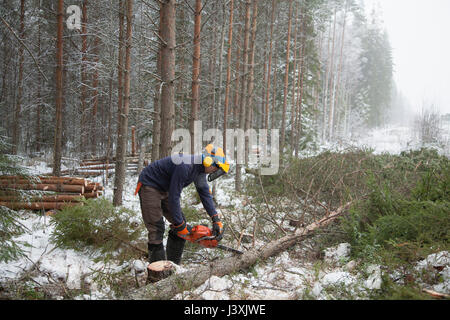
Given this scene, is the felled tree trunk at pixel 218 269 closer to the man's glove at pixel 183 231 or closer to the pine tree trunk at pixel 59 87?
the man's glove at pixel 183 231

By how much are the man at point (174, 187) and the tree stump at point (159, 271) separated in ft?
1.27

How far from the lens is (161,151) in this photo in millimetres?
5207

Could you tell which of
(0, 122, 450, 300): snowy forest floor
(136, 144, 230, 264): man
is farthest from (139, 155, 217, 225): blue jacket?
(0, 122, 450, 300): snowy forest floor

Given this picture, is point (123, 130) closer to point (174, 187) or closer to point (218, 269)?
point (174, 187)

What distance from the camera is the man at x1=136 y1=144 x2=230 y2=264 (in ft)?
11.5

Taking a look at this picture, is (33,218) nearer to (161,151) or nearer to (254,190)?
(161,151)

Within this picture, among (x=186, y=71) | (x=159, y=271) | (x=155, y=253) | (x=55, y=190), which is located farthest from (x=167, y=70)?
(x=186, y=71)

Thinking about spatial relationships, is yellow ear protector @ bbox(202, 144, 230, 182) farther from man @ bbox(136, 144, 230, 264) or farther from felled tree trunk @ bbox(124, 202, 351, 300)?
felled tree trunk @ bbox(124, 202, 351, 300)

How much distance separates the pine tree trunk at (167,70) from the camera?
4785mm

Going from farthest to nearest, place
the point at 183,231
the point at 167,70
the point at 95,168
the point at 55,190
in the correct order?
1. the point at 95,168
2. the point at 55,190
3. the point at 167,70
4. the point at 183,231

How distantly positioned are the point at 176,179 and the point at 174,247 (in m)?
1.26

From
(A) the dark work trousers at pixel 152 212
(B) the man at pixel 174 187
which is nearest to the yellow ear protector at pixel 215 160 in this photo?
(B) the man at pixel 174 187

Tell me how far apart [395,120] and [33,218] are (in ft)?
194

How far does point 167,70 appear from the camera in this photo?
4934 millimetres
